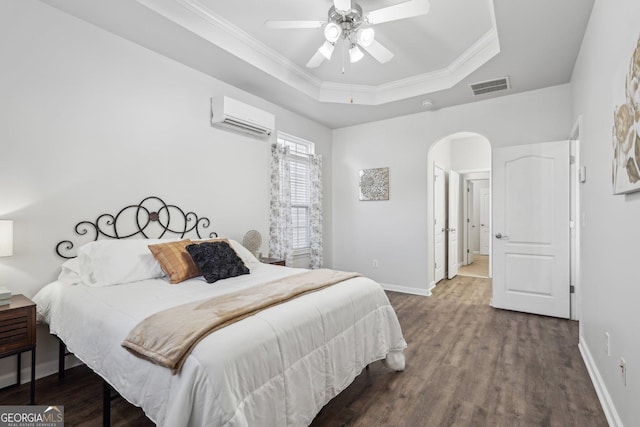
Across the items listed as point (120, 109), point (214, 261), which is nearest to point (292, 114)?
point (120, 109)

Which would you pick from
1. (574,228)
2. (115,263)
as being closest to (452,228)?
(574,228)

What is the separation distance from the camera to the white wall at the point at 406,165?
3.94m

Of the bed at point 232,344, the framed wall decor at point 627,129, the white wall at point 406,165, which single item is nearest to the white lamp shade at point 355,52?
the framed wall decor at point 627,129

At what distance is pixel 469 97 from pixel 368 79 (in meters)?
1.33

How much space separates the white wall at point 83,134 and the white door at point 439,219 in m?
3.36

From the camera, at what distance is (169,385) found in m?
1.33

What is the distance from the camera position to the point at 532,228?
3807mm

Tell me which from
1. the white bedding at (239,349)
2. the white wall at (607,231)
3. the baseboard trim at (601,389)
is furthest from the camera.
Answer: the baseboard trim at (601,389)

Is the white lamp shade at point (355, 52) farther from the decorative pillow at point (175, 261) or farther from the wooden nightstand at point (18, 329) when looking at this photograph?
the wooden nightstand at point (18, 329)

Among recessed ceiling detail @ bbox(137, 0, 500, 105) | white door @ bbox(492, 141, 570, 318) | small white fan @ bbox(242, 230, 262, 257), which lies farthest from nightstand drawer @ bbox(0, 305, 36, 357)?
white door @ bbox(492, 141, 570, 318)

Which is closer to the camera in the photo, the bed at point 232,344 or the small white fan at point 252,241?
the bed at point 232,344

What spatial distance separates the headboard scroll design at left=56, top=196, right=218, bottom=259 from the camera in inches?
102

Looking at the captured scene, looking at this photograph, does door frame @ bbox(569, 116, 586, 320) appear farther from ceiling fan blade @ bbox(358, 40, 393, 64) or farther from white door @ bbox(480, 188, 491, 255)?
white door @ bbox(480, 188, 491, 255)

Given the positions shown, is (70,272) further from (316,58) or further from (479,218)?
(479,218)
